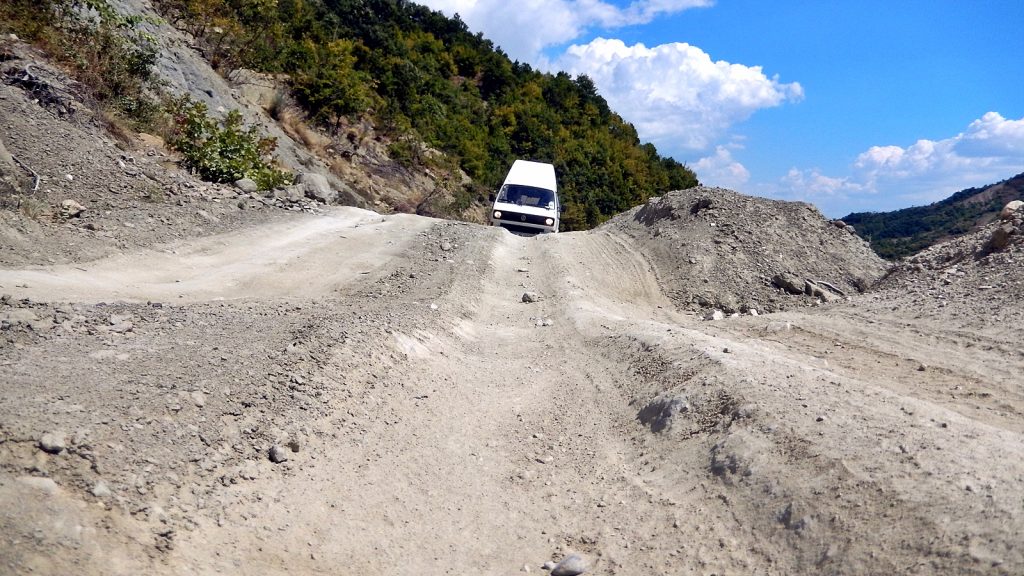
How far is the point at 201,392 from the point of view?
4820 mm

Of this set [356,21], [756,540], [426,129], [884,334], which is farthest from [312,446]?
[356,21]

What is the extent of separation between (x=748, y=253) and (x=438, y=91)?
102 feet

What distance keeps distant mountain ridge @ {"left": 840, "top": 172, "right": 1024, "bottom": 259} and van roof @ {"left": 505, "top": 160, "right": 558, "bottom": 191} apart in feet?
28.5

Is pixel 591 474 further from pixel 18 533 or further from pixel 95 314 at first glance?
pixel 95 314

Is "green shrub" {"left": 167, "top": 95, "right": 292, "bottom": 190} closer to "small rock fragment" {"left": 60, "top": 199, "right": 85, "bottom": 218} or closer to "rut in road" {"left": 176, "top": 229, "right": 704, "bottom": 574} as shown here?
"small rock fragment" {"left": 60, "top": 199, "right": 85, "bottom": 218}

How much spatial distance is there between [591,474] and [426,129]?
107 feet

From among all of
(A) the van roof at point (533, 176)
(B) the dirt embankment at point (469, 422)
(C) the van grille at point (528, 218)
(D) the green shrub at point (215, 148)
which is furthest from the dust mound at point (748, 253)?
(D) the green shrub at point (215, 148)

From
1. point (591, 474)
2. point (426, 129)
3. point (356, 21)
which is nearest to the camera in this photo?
point (591, 474)

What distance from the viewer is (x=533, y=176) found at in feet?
66.9

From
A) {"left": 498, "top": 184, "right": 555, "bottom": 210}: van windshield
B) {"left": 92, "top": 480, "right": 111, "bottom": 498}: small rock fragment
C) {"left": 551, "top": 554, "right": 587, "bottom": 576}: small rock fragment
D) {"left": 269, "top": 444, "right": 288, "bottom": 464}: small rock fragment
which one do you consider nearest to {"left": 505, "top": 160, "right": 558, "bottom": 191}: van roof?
{"left": 498, "top": 184, "right": 555, "bottom": 210}: van windshield

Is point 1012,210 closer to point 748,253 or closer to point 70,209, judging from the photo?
point 748,253

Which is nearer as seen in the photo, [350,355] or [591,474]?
[591,474]

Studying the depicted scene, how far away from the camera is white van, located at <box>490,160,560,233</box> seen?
18.8 meters

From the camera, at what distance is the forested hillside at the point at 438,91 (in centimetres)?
2633
